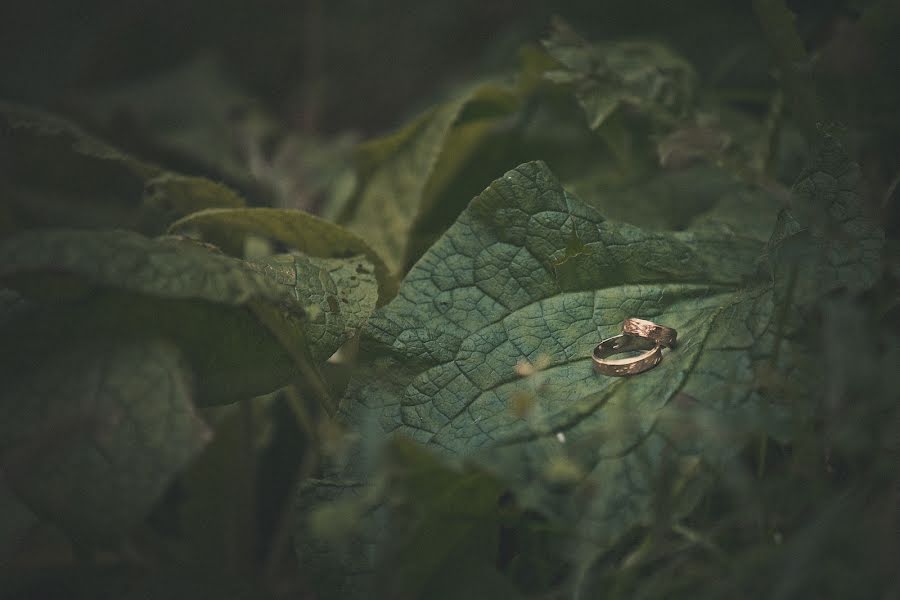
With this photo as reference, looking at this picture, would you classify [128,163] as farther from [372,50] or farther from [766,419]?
[372,50]

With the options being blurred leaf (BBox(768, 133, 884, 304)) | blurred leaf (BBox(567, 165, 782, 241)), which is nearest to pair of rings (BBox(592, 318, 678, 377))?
blurred leaf (BBox(768, 133, 884, 304))

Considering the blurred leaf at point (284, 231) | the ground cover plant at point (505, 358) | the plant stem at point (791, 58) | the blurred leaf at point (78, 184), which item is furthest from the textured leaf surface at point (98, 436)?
the plant stem at point (791, 58)

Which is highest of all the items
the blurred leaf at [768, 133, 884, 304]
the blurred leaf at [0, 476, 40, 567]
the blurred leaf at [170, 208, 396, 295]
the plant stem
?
the plant stem

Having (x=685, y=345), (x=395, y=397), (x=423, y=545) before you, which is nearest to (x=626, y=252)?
(x=685, y=345)

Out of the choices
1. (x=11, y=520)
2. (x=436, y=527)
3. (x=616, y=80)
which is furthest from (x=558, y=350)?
(x=11, y=520)

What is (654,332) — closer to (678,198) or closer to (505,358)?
(505,358)

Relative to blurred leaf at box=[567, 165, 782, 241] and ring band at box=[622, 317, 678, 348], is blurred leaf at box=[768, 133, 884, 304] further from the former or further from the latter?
blurred leaf at box=[567, 165, 782, 241]
